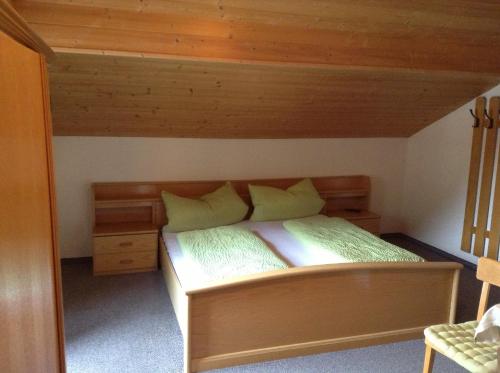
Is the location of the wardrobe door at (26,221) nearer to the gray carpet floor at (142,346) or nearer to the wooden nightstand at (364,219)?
the gray carpet floor at (142,346)

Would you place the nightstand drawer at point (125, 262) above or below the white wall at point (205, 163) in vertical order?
below

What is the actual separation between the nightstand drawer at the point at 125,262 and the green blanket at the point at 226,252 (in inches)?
17.9

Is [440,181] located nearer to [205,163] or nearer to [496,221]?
[496,221]

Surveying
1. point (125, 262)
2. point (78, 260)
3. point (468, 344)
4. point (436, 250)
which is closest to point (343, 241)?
point (468, 344)


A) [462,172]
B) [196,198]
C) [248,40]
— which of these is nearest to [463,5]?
[248,40]

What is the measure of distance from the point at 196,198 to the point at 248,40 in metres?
1.67

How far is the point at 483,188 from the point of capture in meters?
3.79

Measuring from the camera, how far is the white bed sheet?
2.63m

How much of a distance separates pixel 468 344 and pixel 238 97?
240 centimetres

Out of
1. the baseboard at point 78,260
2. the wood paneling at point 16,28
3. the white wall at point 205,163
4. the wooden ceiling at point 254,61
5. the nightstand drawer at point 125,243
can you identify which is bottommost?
the baseboard at point 78,260

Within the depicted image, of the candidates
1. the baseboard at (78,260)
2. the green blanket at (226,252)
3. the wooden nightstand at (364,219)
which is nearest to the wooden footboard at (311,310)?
the green blanket at (226,252)

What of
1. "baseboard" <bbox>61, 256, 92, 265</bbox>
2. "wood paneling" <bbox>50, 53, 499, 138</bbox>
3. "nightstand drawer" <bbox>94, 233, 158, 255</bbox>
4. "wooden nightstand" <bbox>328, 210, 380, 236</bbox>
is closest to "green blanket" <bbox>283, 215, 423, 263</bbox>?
"wooden nightstand" <bbox>328, 210, 380, 236</bbox>

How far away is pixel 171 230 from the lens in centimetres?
354

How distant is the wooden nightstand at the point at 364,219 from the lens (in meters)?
4.32
